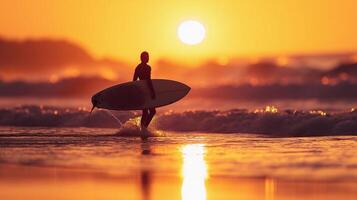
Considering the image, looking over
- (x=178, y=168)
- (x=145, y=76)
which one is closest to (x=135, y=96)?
(x=145, y=76)

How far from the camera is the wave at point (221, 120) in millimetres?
19688

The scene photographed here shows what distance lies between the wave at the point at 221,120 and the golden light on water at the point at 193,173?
15.2ft

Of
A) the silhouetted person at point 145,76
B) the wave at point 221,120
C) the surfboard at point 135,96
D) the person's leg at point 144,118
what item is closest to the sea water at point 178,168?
the person's leg at point 144,118

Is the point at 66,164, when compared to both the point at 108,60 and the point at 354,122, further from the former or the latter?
the point at 108,60

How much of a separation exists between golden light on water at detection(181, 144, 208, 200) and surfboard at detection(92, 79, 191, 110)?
3592 mm

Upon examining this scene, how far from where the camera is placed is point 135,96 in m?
19.5

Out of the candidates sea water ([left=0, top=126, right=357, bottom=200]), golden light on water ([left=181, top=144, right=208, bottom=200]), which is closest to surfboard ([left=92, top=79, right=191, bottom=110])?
sea water ([left=0, top=126, right=357, bottom=200])

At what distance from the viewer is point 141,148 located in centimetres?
1567

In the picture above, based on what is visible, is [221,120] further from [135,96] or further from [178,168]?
[178,168]

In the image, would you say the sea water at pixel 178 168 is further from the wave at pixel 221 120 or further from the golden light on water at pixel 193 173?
the wave at pixel 221 120

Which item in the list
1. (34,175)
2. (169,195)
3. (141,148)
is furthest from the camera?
(141,148)

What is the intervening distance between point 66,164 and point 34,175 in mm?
1131

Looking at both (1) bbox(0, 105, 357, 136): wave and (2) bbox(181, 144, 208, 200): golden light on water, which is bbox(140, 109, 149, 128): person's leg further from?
(2) bbox(181, 144, 208, 200): golden light on water

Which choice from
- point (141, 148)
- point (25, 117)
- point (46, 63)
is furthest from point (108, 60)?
point (141, 148)
